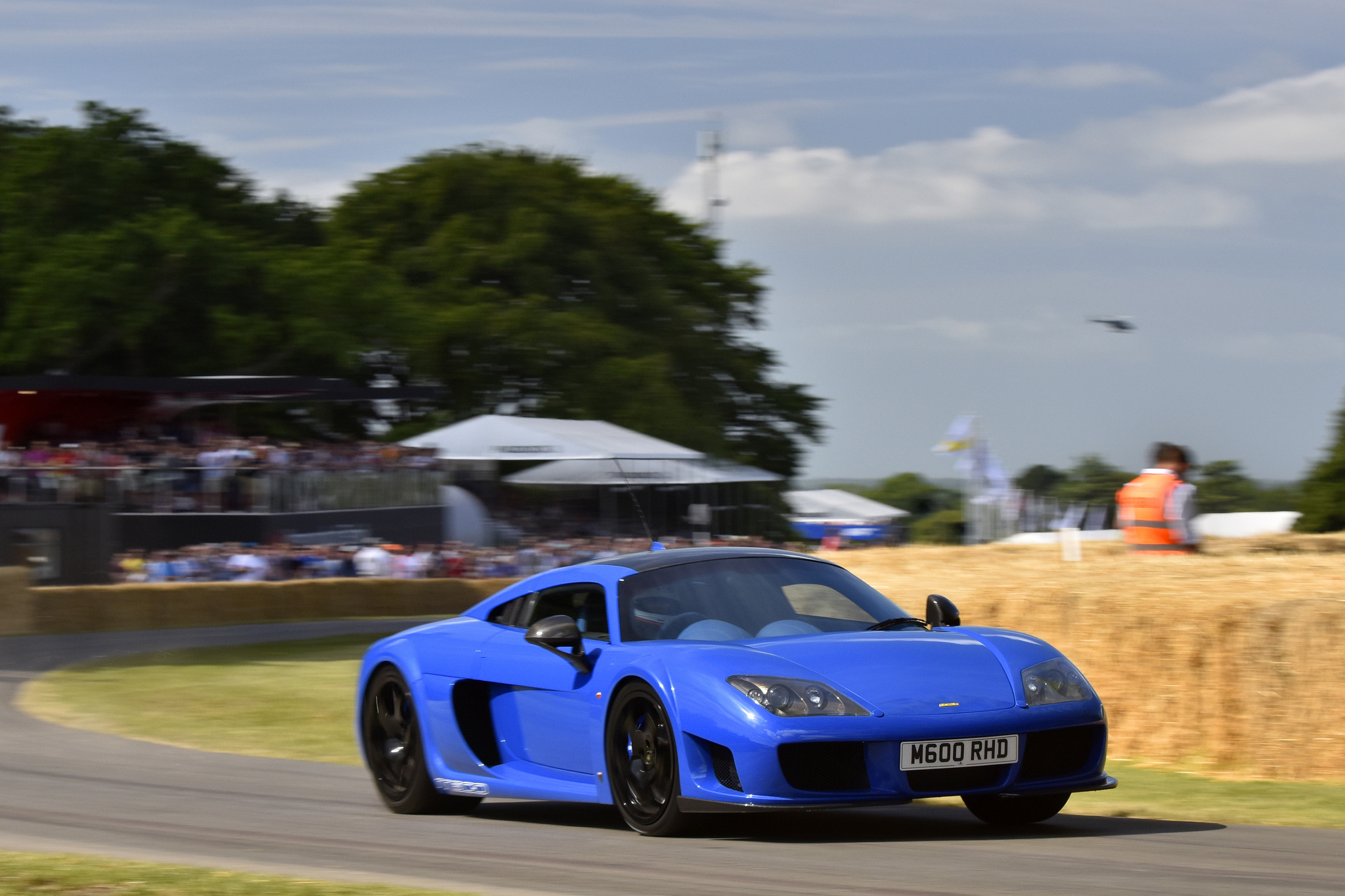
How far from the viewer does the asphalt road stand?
16.7 ft

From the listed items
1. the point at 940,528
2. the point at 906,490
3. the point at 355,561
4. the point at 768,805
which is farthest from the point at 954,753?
the point at 906,490

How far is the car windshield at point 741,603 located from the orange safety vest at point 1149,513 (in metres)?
4.18

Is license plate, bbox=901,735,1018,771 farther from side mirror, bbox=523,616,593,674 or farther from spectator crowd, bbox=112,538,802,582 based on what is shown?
spectator crowd, bbox=112,538,802,582

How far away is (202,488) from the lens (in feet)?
92.5

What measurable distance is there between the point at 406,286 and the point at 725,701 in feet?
131

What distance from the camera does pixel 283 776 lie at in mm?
9148

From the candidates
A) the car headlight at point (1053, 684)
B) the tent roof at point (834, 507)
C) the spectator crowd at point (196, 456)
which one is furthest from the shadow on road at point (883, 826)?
the tent roof at point (834, 507)

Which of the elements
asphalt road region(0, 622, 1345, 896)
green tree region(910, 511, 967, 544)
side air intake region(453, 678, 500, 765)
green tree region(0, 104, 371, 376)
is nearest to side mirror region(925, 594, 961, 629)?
asphalt road region(0, 622, 1345, 896)

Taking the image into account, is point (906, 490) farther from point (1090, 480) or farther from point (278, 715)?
point (278, 715)

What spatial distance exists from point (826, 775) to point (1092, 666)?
11.6 ft

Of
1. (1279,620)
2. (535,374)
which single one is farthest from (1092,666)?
(535,374)

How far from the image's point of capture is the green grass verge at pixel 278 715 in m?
7.14

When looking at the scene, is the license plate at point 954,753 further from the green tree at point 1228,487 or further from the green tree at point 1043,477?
the green tree at point 1228,487

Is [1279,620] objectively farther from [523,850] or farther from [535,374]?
[535,374]
